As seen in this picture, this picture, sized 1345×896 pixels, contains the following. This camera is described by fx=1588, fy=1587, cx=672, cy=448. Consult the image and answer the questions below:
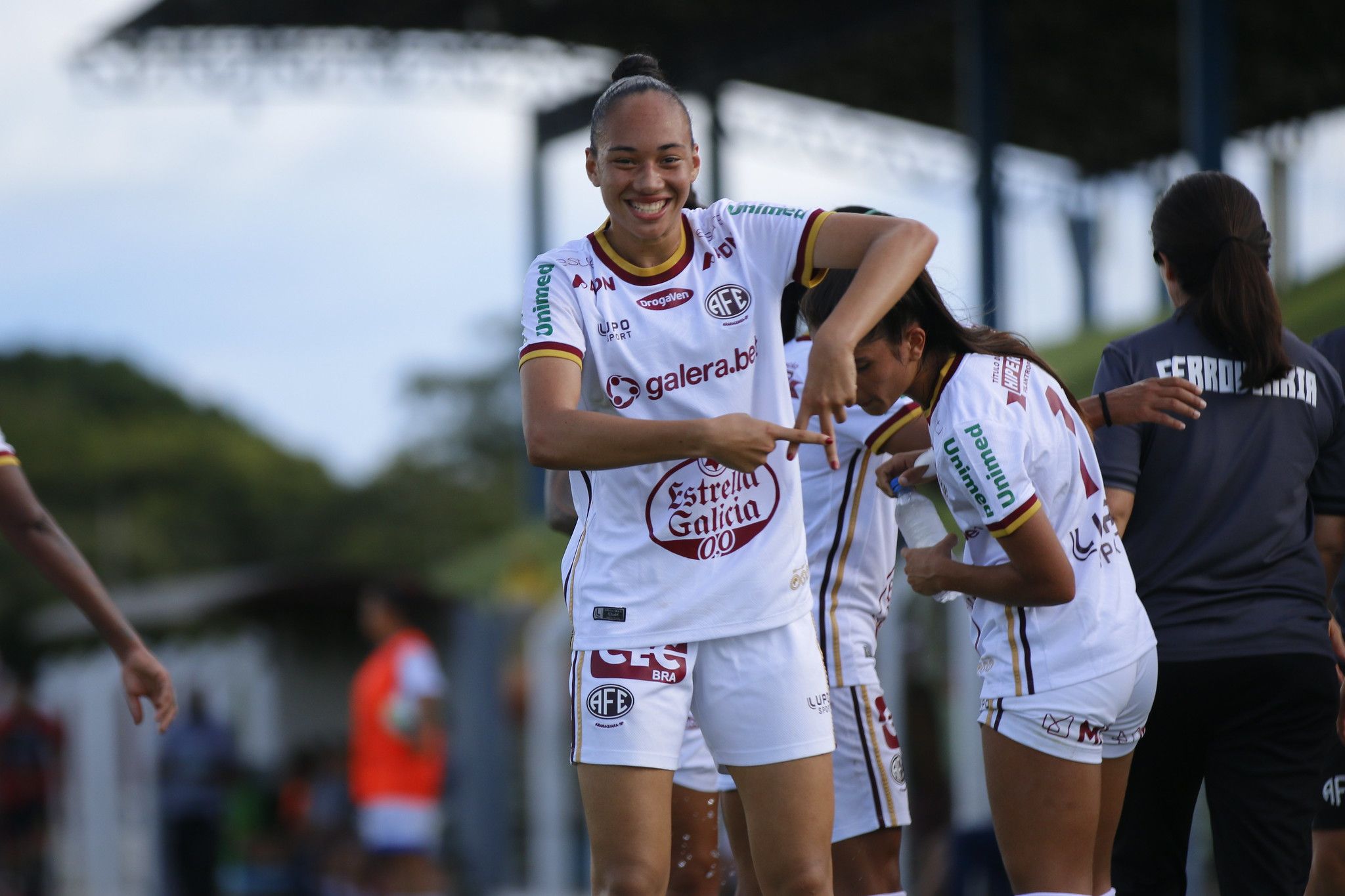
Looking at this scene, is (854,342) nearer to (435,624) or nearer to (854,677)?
(854,677)

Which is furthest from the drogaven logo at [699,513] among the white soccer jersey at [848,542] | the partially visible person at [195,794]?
the partially visible person at [195,794]

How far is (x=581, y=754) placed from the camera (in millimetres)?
3363

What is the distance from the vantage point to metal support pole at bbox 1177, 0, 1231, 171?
47.4 ft

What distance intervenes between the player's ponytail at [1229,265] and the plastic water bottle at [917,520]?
2.56 feet

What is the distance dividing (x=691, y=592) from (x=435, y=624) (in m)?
17.2

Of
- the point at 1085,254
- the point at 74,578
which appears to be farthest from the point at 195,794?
the point at 1085,254

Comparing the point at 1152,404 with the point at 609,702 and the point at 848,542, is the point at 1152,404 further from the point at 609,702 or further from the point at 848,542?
the point at 609,702

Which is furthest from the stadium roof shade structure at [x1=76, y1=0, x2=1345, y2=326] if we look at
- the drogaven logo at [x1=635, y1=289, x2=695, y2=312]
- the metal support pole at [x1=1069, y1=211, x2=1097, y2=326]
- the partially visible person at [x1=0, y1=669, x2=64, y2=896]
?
the drogaven logo at [x1=635, y1=289, x2=695, y2=312]

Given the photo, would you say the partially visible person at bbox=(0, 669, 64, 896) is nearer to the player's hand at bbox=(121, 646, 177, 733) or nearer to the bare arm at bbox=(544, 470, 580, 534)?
the player's hand at bbox=(121, 646, 177, 733)

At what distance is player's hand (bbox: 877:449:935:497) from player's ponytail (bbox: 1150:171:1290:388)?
753mm

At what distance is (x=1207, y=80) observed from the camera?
572 inches

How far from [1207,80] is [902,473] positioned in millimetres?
12074

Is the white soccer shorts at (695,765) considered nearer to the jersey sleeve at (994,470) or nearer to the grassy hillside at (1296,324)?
the jersey sleeve at (994,470)

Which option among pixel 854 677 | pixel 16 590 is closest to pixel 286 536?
pixel 16 590
